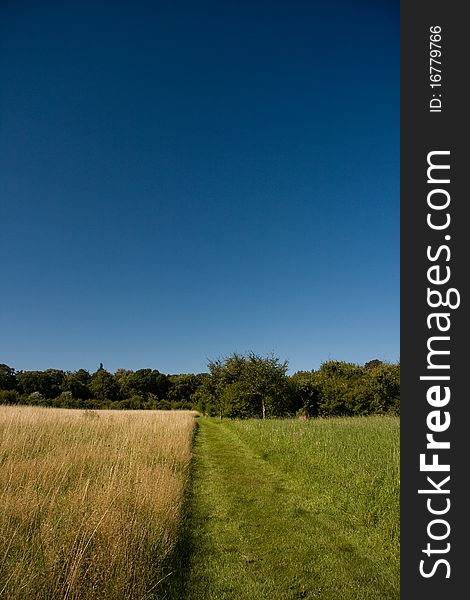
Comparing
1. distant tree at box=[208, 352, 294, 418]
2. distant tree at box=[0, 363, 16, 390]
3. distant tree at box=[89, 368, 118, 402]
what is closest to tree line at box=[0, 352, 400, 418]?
distant tree at box=[208, 352, 294, 418]

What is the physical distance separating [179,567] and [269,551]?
3.89 ft

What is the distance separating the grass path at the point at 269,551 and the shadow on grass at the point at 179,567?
0.01 meters

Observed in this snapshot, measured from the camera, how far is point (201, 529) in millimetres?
5480

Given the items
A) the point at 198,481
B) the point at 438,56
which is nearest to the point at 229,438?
the point at 198,481

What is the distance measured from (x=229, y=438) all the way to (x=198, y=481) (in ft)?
28.2

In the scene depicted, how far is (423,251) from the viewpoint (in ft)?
9.66

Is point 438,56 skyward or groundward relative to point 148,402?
skyward

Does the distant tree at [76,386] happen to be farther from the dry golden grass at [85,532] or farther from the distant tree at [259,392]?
the dry golden grass at [85,532]

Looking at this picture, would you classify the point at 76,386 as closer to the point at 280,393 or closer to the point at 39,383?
the point at 39,383

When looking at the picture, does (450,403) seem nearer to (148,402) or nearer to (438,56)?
(438,56)

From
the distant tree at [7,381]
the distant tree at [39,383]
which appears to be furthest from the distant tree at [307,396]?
the distant tree at [7,381]

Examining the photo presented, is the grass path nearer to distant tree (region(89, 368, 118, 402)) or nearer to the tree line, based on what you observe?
the tree line

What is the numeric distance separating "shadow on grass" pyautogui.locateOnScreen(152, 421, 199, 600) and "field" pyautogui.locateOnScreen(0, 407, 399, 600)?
0.02m

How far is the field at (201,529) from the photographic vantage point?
3.54 m
